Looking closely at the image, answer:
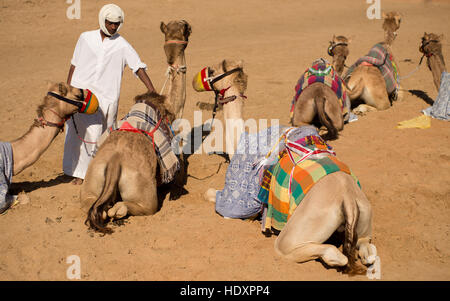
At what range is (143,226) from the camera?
5055mm

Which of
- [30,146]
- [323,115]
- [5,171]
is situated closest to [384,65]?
[323,115]

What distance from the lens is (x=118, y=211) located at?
16.1ft

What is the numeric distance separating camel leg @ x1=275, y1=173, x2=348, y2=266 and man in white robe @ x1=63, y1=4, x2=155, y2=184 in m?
2.91

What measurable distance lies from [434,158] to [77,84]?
203 inches

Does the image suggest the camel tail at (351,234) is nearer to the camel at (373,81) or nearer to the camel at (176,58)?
the camel at (176,58)

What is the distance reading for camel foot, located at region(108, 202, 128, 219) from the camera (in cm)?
488

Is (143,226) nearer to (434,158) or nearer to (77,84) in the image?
(77,84)

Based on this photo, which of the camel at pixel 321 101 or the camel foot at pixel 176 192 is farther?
the camel at pixel 321 101

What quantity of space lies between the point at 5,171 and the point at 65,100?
3.46 ft

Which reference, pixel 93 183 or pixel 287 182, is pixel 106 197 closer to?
pixel 93 183

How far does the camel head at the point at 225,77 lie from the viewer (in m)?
5.49

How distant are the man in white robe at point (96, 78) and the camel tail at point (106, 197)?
141 cm

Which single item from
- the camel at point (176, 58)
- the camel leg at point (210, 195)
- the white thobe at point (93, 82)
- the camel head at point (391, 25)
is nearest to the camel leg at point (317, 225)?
the camel leg at point (210, 195)

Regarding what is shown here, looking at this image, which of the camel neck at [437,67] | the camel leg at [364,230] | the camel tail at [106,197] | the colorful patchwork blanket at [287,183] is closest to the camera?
the camel leg at [364,230]
